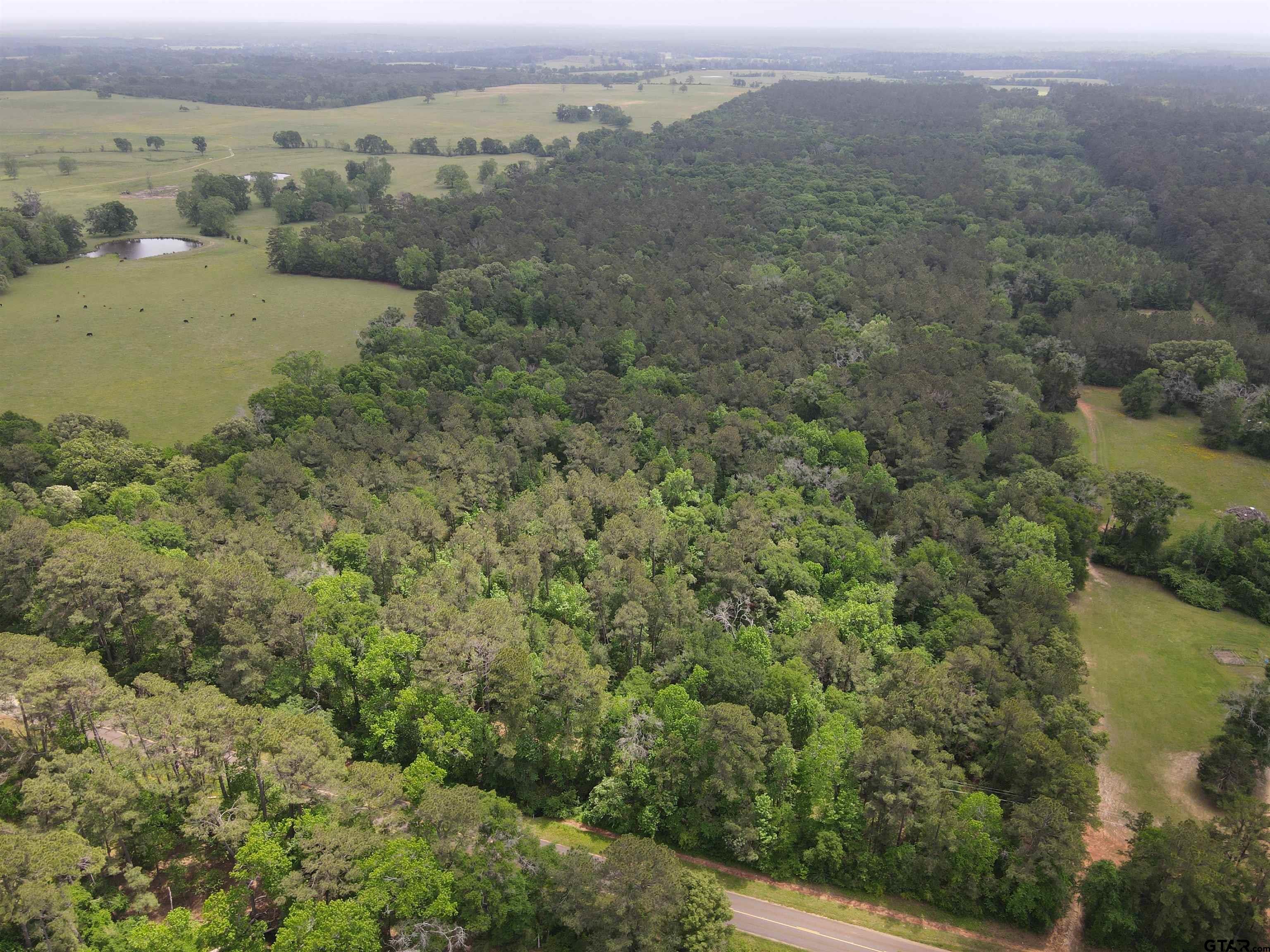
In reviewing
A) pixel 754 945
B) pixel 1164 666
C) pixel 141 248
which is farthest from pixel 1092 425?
pixel 141 248

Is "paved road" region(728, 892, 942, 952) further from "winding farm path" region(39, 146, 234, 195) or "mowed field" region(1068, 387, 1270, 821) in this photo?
"winding farm path" region(39, 146, 234, 195)

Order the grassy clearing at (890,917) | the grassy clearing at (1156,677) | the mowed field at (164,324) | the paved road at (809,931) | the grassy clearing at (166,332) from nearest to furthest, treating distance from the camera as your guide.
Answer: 1. the paved road at (809,931)
2. the grassy clearing at (890,917)
3. the grassy clearing at (1156,677)
4. the grassy clearing at (166,332)
5. the mowed field at (164,324)

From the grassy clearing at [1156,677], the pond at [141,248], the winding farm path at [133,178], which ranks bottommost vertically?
the grassy clearing at [1156,677]

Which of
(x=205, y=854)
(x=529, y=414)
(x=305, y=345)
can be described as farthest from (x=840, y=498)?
(x=305, y=345)

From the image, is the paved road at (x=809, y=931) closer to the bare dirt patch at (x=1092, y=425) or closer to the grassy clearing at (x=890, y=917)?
the grassy clearing at (x=890, y=917)

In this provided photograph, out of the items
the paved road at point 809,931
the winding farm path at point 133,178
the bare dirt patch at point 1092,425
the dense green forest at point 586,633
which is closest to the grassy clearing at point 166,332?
the dense green forest at point 586,633

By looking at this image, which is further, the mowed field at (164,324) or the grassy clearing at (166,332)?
the mowed field at (164,324)
